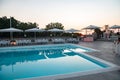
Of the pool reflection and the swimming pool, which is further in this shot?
the pool reflection

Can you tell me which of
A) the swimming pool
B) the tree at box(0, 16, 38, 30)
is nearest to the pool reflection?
the swimming pool

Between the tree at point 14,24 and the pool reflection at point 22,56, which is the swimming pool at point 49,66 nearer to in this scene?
the pool reflection at point 22,56

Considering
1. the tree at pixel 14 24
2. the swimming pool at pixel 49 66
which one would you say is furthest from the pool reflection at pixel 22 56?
the tree at pixel 14 24

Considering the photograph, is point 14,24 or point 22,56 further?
point 14,24

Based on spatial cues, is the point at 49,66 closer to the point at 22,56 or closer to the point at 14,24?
the point at 22,56

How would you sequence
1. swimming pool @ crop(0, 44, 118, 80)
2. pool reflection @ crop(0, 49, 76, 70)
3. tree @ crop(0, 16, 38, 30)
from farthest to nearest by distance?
1. tree @ crop(0, 16, 38, 30)
2. pool reflection @ crop(0, 49, 76, 70)
3. swimming pool @ crop(0, 44, 118, 80)

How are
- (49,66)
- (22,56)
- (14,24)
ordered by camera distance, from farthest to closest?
1. (14,24)
2. (22,56)
3. (49,66)

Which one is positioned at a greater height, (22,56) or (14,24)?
(14,24)

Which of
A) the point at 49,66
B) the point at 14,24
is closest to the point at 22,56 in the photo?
the point at 49,66

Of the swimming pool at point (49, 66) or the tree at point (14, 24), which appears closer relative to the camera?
the swimming pool at point (49, 66)

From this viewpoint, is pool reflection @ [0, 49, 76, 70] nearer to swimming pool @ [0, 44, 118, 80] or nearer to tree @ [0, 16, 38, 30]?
swimming pool @ [0, 44, 118, 80]

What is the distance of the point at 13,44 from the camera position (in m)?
14.5

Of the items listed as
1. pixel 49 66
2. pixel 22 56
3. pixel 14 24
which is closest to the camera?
pixel 49 66

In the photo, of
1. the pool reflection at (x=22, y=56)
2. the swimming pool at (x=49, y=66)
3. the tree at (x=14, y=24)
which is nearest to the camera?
the swimming pool at (x=49, y=66)
